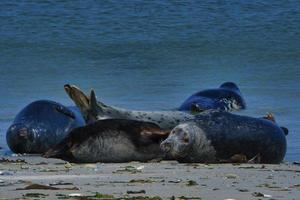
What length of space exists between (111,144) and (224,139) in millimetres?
810

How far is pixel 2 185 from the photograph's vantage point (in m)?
6.19

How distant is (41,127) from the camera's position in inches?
385

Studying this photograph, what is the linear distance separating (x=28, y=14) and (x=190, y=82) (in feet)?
34.3

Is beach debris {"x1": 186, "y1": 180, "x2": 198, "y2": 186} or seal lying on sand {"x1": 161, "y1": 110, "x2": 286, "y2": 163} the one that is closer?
beach debris {"x1": 186, "y1": 180, "x2": 198, "y2": 186}

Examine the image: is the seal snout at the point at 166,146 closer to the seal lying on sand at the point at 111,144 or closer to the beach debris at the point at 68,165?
the seal lying on sand at the point at 111,144

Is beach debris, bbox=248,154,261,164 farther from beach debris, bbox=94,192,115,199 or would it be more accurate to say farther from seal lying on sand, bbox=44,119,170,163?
beach debris, bbox=94,192,115,199

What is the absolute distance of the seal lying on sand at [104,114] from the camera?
372 inches

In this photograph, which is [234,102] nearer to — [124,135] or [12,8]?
[124,135]

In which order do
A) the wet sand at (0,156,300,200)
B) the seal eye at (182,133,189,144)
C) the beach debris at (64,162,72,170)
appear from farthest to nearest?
the seal eye at (182,133,189,144), the beach debris at (64,162,72,170), the wet sand at (0,156,300,200)

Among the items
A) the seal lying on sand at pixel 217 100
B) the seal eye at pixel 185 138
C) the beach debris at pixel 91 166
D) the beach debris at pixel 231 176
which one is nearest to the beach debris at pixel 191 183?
the beach debris at pixel 231 176

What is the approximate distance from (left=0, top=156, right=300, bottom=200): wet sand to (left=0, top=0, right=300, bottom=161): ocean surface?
204 cm

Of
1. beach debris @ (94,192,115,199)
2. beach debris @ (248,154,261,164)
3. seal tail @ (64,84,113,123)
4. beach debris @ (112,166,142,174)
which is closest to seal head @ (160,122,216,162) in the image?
beach debris @ (248,154,261,164)

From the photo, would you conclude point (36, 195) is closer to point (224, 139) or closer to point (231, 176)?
point (231, 176)

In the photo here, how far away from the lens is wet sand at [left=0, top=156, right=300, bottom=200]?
5816 millimetres
